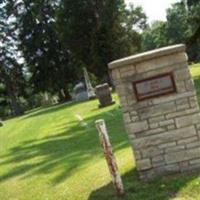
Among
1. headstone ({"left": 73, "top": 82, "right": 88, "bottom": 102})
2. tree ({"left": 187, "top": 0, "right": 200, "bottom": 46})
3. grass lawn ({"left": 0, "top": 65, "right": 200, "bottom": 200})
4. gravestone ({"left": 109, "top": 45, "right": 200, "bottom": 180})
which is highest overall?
tree ({"left": 187, "top": 0, "right": 200, "bottom": 46})

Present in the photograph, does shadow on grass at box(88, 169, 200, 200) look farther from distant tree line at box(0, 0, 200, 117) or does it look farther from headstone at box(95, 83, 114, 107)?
distant tree line at box(0, 0, 200, 117)

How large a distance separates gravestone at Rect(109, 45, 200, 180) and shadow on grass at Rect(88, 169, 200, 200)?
250 millimetres

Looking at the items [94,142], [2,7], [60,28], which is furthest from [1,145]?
[2,7]

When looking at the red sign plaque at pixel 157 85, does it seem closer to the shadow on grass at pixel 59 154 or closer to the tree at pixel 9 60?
the shadow on grass at pixel 59 154

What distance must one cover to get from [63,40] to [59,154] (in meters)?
39.2

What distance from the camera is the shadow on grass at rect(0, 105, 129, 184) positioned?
39.9 ft

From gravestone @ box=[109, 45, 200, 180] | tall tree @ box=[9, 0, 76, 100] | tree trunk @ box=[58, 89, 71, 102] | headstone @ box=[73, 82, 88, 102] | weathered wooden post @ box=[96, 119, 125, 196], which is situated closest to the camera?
weathered wooden post @ box=[96, 119, 125, 196]

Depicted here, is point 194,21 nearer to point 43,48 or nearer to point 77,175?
point 43,48

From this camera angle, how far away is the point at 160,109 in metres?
8.79

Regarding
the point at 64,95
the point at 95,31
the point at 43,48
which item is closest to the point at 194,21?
the point at 95,31

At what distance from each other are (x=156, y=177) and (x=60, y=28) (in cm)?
4404

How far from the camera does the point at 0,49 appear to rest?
210ft

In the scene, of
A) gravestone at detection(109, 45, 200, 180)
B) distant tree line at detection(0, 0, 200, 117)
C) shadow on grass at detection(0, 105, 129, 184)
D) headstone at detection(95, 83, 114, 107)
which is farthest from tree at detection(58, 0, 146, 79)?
gravestone at detection(109, 45, 200, 180)

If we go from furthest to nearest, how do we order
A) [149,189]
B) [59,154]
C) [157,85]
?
[59,154] < [157,85] < [149,189]
